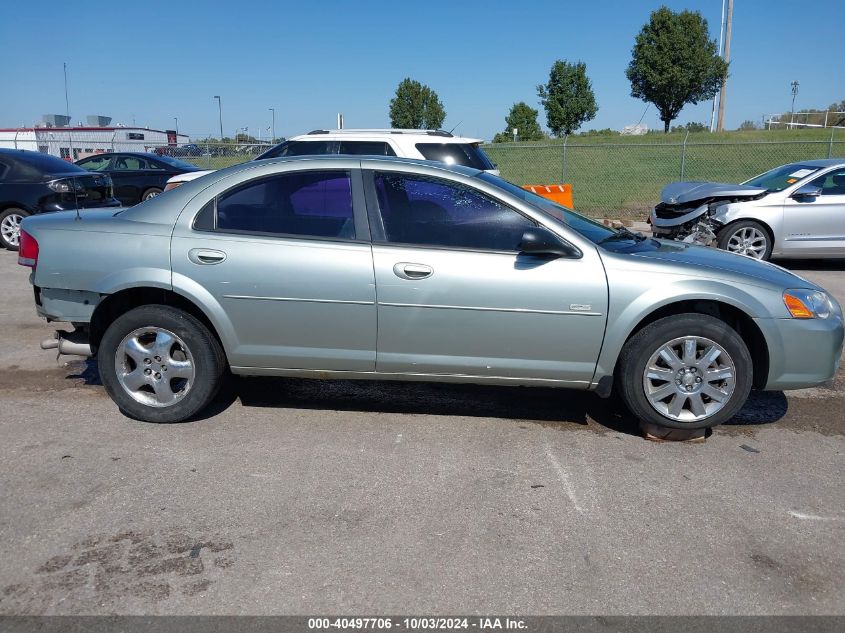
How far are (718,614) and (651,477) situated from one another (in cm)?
120

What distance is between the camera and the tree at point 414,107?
2302 inches

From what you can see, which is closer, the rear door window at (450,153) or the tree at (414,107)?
the rear door window at (450,153)

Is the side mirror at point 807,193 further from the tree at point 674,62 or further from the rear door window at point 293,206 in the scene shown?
the tree at point 674,62

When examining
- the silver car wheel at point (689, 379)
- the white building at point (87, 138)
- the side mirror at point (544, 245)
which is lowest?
the silver car wheel at point (689, 379)

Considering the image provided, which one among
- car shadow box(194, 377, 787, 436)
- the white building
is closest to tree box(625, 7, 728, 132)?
the white building

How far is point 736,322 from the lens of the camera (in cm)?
452

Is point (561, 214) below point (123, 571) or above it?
above

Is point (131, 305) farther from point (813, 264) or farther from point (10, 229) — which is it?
point (813, 264)

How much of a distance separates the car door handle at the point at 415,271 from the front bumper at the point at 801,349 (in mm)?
1954

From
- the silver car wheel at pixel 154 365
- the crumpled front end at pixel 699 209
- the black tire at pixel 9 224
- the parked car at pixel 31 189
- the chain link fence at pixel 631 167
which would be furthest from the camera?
the chain link fence at pixel 631 167

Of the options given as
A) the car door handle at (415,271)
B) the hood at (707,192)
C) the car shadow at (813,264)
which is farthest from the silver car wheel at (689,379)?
the car shadow at (813,264)

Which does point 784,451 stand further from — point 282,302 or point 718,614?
point 282,302

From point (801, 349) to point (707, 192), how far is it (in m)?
6.67

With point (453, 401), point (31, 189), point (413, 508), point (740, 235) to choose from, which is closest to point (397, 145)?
point (740, 235)
